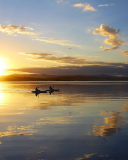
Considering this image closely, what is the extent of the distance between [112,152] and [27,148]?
4730 millimetres

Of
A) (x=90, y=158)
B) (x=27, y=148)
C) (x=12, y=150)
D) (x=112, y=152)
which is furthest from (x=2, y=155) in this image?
(x=112, y=152)

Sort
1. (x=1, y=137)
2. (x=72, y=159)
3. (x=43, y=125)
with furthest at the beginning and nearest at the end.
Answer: (x=43, y=125)
(x=1, y=137)
(x=72, y=159)

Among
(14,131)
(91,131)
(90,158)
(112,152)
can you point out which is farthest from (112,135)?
(14,131)

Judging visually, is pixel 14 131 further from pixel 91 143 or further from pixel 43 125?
pixel 91 143

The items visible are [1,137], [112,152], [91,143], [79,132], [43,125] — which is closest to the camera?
[112,152]

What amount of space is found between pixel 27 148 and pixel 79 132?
478cm

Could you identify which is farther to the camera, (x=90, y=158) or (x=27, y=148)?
(x=27, y=148)

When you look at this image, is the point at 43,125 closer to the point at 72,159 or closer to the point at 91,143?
the point at 91,143

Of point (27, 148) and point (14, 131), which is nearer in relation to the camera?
point (27, 148)

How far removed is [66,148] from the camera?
11430 mm

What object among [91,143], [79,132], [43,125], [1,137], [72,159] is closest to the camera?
[72,159]

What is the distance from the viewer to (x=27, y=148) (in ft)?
37.5

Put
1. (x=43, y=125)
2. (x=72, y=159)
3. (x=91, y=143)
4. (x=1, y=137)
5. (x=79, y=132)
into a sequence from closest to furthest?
(x=72, y=159) < (x=91, y=143) < (x=1, y=137) < (x=79, y=132) < (x=43, y=125)

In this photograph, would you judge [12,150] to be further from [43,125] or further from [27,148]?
[43,125]
